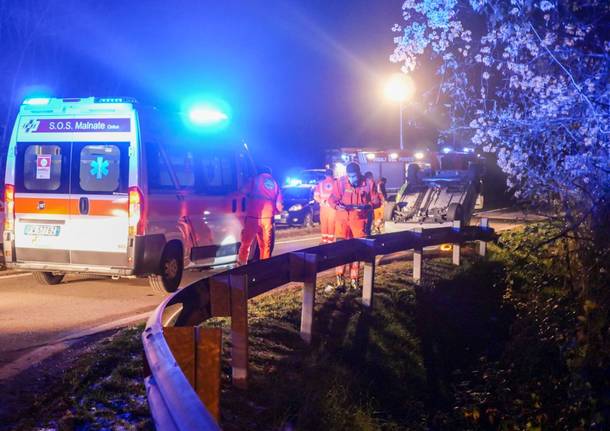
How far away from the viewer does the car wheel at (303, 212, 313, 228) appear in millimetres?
20581

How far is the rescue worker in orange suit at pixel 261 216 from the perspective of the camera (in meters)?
11.0

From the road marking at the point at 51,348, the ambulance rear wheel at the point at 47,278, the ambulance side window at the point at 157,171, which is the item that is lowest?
the road marking at the point at 51,348

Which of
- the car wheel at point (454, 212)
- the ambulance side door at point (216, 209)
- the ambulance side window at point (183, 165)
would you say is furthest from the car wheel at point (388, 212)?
the ambulance side window at point (183, 165)

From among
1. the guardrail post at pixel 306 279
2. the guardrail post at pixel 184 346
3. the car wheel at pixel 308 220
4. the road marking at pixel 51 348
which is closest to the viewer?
the guardrail post at pixel 184 346

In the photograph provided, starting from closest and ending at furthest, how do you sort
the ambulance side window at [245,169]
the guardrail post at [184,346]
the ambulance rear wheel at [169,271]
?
1. the guardrail post at [184,346]
2. the ambulance rear wheel at [169,271]
3. the ambulance side window at [245,169]

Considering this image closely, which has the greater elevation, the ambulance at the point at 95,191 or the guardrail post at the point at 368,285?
the ambulance at the point at 95,191

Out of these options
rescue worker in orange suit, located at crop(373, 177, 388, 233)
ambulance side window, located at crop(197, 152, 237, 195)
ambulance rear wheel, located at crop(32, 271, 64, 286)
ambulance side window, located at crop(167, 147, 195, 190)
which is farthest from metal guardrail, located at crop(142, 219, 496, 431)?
rescue worker in orange suit, located at crop(373, 177, 388, 233)

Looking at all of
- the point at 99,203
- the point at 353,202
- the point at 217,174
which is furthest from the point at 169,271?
the point at 353,202

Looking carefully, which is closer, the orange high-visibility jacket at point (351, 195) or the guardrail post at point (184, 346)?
the guardrail post at point (184, 346)

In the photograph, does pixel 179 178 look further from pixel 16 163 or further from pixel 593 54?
pixel 593 54

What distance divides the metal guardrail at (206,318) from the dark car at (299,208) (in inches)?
421

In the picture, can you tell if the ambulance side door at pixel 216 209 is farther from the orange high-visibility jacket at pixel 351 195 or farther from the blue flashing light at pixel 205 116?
the orange high-visibility jacket at pixel 351 195

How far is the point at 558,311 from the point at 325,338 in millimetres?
A: 2797

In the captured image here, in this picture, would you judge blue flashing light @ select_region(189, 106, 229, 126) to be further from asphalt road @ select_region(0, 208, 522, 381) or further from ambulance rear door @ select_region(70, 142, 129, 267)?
asphalt road @ select_region(0, 208, 522, 381)
